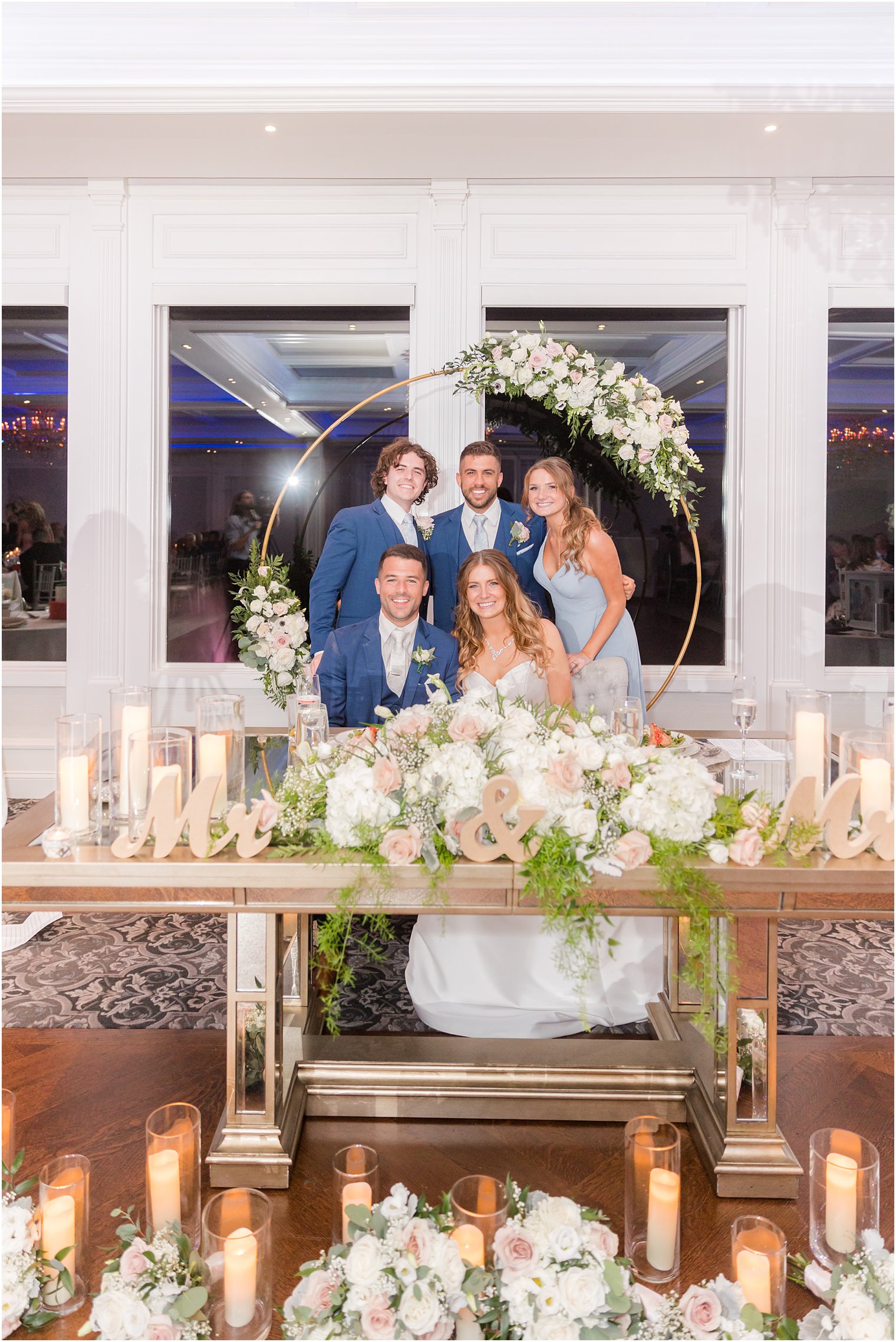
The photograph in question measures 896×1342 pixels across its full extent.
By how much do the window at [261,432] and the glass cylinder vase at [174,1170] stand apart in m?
4.01

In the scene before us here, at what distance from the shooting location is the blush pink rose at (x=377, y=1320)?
5.06ft

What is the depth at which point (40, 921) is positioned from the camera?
A: 3.70 metres

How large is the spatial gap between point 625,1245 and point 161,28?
209 inches

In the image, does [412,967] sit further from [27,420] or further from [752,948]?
[27,420]

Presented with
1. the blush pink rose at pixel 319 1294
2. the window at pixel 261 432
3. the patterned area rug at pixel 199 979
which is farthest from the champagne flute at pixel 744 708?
the window at pixel 261 432

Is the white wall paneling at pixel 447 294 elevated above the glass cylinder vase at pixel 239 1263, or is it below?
above

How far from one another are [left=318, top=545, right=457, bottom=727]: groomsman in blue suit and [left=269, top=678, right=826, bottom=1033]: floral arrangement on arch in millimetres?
1940

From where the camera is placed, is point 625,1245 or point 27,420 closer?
point 625,1245

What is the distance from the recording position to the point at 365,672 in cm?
407

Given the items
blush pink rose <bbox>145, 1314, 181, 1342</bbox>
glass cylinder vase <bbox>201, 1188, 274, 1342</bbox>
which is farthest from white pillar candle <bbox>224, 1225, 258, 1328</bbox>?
blush pink rose <bbox>145, 1314, 181, 1342</bbox>

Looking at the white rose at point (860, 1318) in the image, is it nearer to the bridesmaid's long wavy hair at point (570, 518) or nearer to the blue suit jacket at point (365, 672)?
the blue suit jacket at point (365, 672)

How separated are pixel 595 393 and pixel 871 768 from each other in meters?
3.29

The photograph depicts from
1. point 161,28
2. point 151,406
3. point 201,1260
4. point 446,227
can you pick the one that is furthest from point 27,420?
point 201,1260

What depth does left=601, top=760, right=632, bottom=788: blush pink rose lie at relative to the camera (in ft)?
6.17
